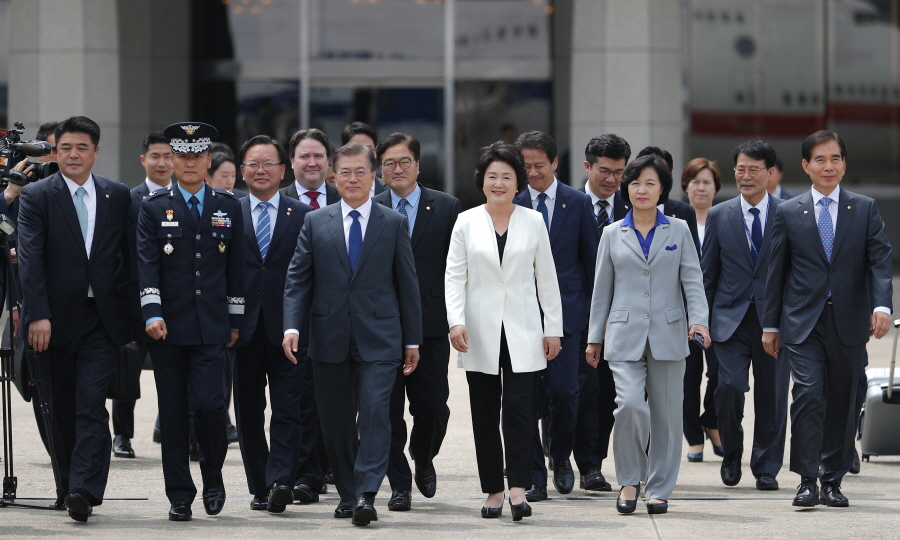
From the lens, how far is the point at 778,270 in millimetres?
7004

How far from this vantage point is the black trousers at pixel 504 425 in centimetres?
655

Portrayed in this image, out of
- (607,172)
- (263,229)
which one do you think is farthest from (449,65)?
(263,229)

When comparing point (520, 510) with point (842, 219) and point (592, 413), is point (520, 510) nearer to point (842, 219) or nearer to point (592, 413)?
point (592, 413)

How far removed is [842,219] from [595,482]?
2065mm

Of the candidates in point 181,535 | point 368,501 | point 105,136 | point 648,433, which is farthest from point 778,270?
point 105,136

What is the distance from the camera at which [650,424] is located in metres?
6.80

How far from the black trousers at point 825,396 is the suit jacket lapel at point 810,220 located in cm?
33

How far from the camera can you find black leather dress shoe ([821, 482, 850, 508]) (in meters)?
6.74

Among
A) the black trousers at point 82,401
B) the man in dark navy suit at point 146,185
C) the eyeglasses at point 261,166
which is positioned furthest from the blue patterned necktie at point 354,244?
the man in dark navy suit at point 146,185

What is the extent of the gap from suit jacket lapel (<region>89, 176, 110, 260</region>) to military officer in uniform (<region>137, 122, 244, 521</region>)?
0.26m

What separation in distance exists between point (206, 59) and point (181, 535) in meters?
12.3

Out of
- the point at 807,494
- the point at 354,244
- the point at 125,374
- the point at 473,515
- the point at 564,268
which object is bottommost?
the point at 473,515

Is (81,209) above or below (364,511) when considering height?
above

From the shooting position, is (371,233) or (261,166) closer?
(371,233)
